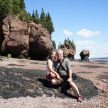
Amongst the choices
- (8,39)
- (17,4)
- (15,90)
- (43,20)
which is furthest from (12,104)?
(43,20)

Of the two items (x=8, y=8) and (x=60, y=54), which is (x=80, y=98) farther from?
(x=8, y=8)

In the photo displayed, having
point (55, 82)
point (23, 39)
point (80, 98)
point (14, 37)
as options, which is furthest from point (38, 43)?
point (80, 98)

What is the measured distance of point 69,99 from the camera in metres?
17.9

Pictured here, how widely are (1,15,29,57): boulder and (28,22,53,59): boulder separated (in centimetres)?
166

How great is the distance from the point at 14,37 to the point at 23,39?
162 centimetres

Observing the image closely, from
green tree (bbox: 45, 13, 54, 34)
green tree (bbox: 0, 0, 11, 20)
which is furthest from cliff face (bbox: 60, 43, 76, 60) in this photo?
green tree (bbox: 0, 0, 11, 20)

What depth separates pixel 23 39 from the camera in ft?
182

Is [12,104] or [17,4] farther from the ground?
[17,4]

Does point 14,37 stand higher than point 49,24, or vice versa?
point 49,24

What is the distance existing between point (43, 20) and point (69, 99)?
291 feet

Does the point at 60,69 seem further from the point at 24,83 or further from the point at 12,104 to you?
the point at 12,104

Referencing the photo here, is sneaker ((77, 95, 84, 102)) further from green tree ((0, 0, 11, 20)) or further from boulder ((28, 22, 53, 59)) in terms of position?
green tree ((0, 0, 11, 20))

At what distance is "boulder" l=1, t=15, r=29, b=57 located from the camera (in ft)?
180

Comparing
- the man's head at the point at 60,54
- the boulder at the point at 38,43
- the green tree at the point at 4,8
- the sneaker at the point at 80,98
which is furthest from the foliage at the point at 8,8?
the sneaker at the point at 80,98
